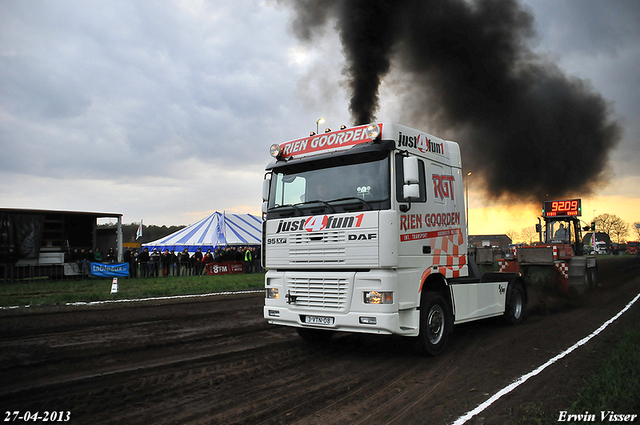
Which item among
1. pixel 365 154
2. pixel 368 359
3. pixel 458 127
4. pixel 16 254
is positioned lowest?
pixel 368 359

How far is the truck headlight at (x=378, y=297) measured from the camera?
18.8ft

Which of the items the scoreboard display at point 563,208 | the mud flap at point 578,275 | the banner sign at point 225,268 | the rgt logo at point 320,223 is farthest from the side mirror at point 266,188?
the banner sign at point 225,268

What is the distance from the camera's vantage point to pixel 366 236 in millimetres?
5859

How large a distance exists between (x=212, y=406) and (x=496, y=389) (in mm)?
3045

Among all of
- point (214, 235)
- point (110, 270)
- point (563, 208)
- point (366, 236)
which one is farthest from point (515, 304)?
point (214, 235)

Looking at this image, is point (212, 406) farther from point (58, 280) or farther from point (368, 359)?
point (58, 280)

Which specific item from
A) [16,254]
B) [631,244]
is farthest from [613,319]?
[631,244]

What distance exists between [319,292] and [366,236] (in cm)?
108

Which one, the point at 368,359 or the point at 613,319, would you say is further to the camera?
the point at 613,319

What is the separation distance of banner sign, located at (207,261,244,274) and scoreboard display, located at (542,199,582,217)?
1630cm

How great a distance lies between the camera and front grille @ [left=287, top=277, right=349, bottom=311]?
6.01 m

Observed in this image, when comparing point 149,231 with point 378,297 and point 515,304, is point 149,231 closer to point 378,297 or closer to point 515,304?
point 515,304

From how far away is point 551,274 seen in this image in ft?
49.0

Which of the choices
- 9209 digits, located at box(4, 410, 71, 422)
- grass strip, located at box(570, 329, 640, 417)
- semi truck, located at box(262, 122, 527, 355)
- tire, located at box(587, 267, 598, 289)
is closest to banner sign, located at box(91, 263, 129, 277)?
semi truck, located at box(262, 122, 527, 355)
